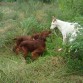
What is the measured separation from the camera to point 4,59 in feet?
21.0

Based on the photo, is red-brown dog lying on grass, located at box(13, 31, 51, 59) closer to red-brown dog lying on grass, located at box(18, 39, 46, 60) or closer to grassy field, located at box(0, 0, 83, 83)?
red-brown dog lying on grass, located at box(18, 39, 46, 60)

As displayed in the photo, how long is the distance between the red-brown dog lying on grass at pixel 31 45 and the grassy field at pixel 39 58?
0.13 meters

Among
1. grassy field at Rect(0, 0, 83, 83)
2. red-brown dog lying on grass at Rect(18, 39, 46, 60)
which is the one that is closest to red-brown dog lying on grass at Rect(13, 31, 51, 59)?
red-brown dog lying on grass at Rect(18, 39, 46, 60)

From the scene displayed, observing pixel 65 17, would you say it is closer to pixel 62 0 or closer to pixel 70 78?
pixel 62 0

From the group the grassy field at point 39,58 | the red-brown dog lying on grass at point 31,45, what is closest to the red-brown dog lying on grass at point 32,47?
the red-brown dog lying on grass at point 31,45

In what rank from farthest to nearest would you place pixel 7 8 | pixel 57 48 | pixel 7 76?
pixel 7 8
pixel 57 48
pixel 7 76

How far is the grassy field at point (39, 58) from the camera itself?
5.66m

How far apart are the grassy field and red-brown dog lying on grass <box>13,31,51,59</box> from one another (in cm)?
13

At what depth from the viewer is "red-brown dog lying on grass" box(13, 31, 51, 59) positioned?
6812 millimetres

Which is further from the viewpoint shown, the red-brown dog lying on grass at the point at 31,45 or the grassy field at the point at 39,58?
the red-brown dog lying on grass at the point at 31,45

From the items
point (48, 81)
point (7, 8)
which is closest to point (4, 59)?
point (48, 81)

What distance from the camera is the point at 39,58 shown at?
21.4 feet

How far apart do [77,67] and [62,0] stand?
3.35 metres

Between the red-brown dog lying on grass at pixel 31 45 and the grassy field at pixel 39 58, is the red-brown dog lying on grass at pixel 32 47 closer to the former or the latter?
the red-brown dog lying on grass at pixel 31 45
